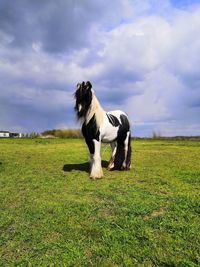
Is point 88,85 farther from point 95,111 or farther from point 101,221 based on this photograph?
point 101,221

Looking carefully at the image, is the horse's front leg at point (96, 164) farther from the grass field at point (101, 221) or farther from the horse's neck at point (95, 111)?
the horse's neck at point (95, 111)

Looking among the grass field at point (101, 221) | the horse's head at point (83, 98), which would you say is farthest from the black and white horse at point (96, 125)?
the grass field at point (101, 221)

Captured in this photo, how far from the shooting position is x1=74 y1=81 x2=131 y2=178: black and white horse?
802cm

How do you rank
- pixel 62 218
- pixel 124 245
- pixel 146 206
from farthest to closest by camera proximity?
pixel 146 206, pixel 62 218, pixel 124 245

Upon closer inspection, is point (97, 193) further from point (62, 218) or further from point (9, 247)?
point (9, 247)

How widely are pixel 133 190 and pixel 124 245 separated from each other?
2.48 metres

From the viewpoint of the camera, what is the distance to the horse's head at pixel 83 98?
26.1 ft

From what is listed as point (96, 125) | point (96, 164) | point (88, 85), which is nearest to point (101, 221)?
point (96, 164)

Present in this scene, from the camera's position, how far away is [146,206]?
5.28m

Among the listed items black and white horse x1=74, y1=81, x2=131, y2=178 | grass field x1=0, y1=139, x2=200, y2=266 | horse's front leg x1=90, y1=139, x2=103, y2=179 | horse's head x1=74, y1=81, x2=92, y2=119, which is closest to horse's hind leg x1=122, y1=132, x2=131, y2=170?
black and white horse x1=74, y1=81, x2=131, y2=178

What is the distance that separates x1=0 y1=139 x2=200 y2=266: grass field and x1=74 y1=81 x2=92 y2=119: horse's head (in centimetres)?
167

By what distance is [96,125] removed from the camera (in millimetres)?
8227

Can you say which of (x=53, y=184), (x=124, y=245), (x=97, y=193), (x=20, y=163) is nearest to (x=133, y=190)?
(x=97, y=193)

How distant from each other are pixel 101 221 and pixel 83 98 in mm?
3940
